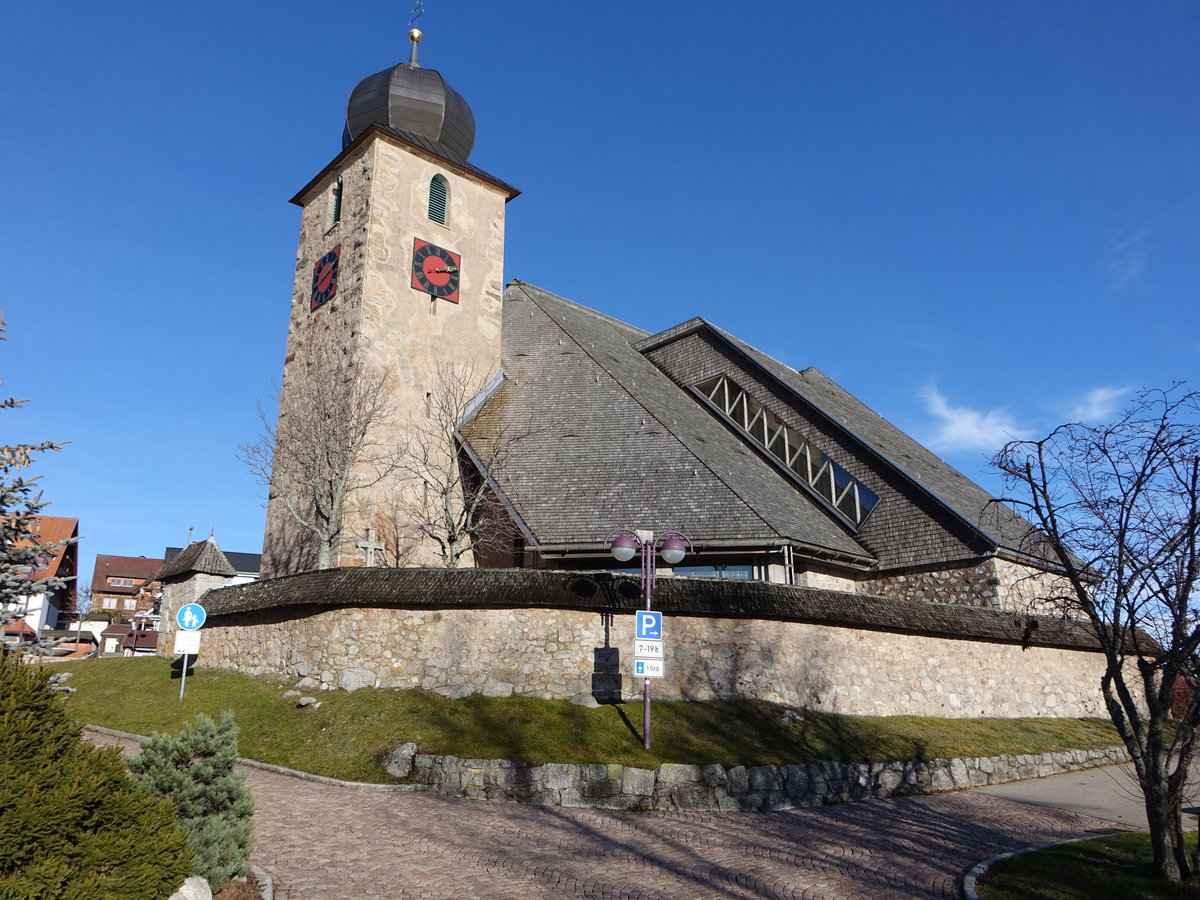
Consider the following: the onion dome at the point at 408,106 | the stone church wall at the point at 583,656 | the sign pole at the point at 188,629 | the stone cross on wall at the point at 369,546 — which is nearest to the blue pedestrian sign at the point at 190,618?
the sign pole at the point at 188,629

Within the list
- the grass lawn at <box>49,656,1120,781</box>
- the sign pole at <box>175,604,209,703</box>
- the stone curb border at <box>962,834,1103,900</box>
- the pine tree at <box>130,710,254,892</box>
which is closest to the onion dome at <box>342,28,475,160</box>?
the sign pole at <box>175,604,209,703</box>

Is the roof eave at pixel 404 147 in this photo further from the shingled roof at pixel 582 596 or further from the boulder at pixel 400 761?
the boulder at pixel 400 761

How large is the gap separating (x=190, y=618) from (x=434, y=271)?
13.0 metres

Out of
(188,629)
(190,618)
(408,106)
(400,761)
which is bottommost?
(400,761)

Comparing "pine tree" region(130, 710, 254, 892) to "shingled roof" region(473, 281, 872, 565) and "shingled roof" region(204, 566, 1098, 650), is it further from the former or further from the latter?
"shingled roof" region(473, 281, 872, 565)

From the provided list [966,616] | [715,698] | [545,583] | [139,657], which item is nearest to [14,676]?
[545,583]

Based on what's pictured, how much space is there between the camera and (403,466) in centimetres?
2453

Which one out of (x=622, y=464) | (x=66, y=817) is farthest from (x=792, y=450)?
(x=66, y=817)

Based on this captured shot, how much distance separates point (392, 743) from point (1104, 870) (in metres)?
9.83

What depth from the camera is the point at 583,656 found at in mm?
15703

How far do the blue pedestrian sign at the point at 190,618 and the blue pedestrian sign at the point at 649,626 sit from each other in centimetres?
1057

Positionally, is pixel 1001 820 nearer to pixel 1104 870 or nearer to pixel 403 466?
pixel 1104 870

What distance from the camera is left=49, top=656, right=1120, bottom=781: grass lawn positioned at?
1347cm

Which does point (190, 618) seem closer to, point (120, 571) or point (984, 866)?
point (984, 866)
